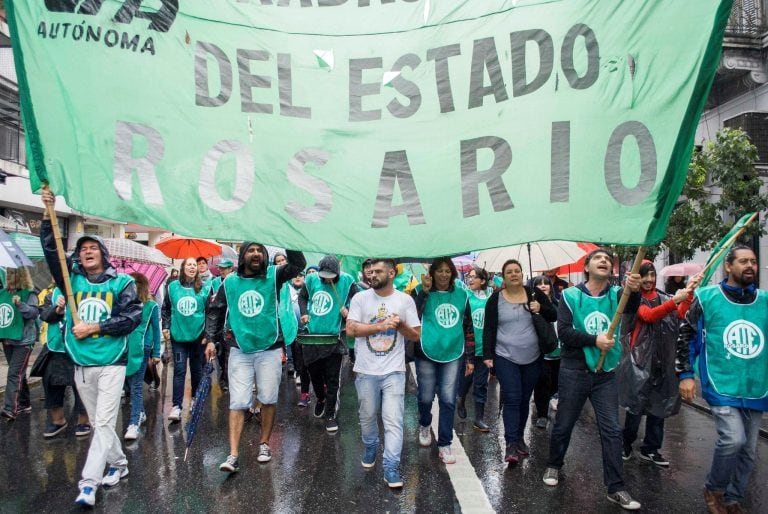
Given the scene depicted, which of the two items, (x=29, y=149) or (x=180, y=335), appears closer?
(x=29, y=149)

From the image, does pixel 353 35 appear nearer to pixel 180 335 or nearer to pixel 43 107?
pixel 43 107

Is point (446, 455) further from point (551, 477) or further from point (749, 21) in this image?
point (749, 21)

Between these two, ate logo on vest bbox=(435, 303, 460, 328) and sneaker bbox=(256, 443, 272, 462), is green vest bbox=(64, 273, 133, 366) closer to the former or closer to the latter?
sneaker bbox=(256, 443, 272, 462)

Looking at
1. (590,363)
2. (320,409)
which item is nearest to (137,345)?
(320,409)

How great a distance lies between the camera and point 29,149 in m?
3.69

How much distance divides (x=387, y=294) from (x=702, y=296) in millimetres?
2406

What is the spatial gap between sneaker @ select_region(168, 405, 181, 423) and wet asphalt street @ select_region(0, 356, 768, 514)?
0.47 ft

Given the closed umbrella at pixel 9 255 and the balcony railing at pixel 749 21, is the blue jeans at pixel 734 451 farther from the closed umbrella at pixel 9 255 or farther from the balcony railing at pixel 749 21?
the balcony railing at pixel 749 21

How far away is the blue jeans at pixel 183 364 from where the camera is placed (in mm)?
7332

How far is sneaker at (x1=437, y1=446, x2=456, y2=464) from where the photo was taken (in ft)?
17.9

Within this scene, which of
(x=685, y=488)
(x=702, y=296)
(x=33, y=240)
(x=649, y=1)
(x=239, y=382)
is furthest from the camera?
(x=33, y=240)

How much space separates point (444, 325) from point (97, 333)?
3008 millimetres

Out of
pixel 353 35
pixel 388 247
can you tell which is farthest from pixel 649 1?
pixel 388 247

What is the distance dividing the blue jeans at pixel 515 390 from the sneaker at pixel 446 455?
525 mm
